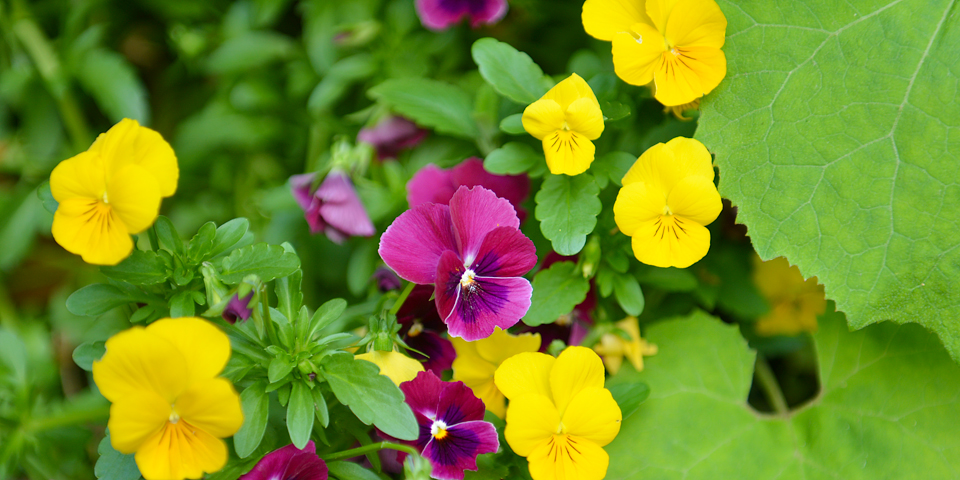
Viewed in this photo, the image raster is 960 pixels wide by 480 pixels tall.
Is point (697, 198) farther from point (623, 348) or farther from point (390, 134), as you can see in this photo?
point (390, 134)

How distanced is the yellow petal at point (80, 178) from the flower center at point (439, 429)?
23.4 inches

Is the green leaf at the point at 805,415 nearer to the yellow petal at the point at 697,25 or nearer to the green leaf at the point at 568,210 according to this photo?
the green leaf at the point at 568,210

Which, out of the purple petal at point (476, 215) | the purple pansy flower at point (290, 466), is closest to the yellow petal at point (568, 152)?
the purple petal at point (476, 215)

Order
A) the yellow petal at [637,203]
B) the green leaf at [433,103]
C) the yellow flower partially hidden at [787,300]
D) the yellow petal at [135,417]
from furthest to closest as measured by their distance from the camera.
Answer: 1. the yellow flower partially hidden at [787,300]
2. the green leaf at [433,103]
3. the yellow petal at [637,203]
4. the yellow petal at [135,417]

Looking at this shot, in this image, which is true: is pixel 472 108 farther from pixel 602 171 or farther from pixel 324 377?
pixel 324 377

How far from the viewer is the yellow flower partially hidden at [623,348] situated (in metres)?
1.20

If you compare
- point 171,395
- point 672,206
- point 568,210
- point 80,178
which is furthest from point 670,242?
point 80,178

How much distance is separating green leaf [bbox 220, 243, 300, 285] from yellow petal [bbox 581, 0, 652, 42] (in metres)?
0.63

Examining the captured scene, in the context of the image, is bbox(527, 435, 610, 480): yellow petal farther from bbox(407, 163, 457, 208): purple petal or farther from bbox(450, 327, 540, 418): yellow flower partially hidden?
bbox(407, 163, 457, 208): purple petal

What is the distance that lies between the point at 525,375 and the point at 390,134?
2.45 ft

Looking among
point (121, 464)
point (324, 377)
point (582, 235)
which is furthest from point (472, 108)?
point (121, 464)

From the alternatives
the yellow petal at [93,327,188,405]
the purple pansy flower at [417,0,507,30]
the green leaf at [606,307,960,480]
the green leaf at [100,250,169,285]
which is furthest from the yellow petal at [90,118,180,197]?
the green leaf at [606,307,960,480]

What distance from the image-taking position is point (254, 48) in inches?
67.1

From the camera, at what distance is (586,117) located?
3.23ft
